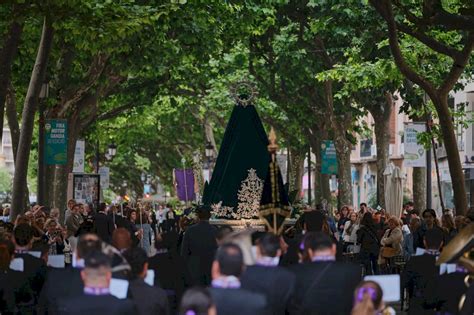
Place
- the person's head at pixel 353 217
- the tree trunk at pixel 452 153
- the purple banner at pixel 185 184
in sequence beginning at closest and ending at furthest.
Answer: the tree trunk at pixel 452 153 → the person's head at pixel 353 217 → the purple banner at pixel 185 184

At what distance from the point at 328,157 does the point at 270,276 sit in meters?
39.7

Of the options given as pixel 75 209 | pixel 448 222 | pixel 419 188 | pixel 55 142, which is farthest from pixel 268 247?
pixel 419 188

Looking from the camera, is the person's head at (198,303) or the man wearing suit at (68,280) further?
the man wearing suit at (68,280)

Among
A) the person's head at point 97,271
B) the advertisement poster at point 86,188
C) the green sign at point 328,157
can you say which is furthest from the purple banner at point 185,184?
the person's head at point 97,271

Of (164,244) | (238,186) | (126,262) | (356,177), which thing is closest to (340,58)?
(238,186)

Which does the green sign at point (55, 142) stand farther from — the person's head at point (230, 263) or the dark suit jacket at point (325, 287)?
the person's head at point (230, 263)

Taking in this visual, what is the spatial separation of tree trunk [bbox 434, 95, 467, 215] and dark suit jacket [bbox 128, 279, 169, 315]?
16864mm

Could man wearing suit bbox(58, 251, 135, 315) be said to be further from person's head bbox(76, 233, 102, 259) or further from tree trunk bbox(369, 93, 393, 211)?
tree trunk bbox(369, 93, 393, 211)

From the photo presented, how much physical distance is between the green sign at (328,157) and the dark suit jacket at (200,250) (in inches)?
1232

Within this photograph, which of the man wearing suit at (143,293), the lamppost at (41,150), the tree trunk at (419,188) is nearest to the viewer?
the man wearing suit at (143,293)

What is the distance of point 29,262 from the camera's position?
1542cm

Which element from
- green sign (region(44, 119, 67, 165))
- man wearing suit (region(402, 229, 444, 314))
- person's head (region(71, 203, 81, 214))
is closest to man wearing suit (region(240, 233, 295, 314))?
man wearing suit (region(402, 229, 444, 314))

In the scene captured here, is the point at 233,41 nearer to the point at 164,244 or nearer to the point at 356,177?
the point at 164,244

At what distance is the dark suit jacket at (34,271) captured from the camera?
1524 centimetres
